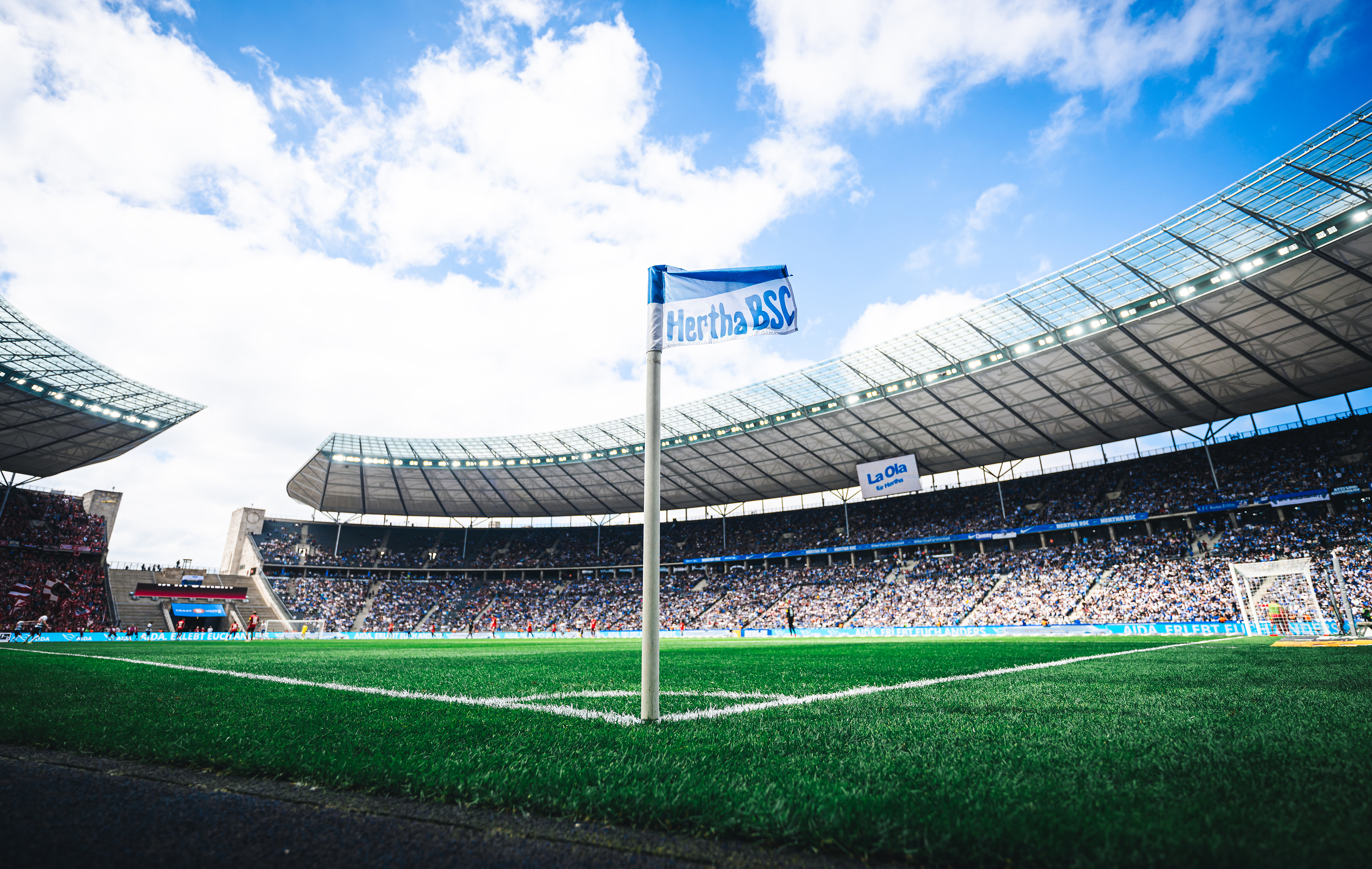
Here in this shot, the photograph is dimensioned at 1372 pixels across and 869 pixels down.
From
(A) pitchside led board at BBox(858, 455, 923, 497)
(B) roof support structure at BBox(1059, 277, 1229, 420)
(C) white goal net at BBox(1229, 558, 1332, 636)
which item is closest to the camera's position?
(C) white goal net at BBox(1229, 558, 1332, 636)

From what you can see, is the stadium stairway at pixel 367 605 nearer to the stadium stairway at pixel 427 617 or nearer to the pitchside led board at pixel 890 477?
the stadium stairway at pixel 427 617

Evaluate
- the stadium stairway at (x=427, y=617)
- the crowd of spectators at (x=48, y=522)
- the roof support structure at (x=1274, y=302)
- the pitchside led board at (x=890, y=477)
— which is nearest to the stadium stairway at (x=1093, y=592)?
the pitchside led board at (x=890, y=477)

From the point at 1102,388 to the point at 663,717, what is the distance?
31470mm

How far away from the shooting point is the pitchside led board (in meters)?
34.8

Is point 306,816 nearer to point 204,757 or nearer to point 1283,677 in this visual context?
point 204,757

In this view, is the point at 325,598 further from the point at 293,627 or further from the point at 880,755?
the point at 880,755

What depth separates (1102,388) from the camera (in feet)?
94.3

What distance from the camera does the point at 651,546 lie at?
434 centimetres

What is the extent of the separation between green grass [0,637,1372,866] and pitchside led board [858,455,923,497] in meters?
28.8

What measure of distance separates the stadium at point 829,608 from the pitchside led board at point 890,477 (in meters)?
1.86

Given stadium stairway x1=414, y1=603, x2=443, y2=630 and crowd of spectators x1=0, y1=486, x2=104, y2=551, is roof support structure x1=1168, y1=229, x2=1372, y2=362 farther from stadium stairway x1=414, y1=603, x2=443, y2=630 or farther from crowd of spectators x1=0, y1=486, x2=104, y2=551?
crowd of spectators x1=0, y1=486, x2=104, y2=551

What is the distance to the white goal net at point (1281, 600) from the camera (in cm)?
2064

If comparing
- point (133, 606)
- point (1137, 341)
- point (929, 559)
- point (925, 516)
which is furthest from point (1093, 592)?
point (133, 606)

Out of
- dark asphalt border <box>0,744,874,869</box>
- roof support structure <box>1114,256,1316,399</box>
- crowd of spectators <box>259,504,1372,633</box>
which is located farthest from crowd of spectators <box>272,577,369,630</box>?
roof support structure <box>1114,256,1316,399</box>
